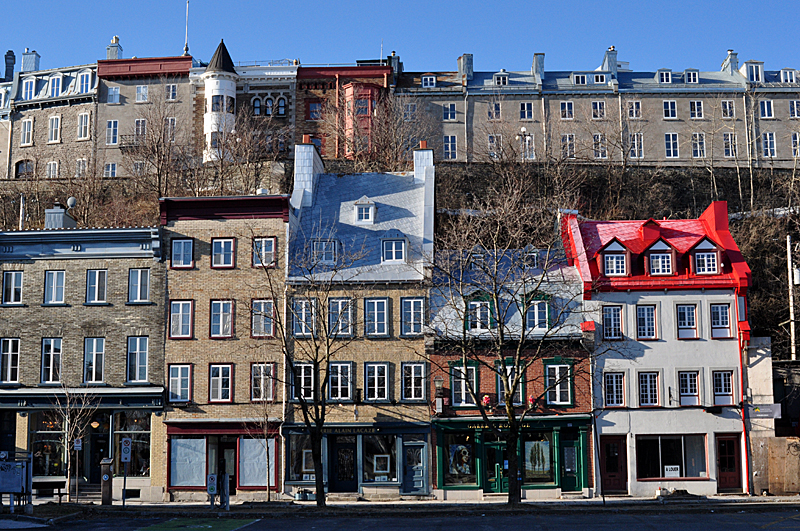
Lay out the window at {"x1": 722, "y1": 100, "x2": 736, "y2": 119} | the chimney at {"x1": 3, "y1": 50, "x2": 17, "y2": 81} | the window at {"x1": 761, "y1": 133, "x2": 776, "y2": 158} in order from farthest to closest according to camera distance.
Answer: the chimney at {"x1": 3, "y1": 50, "x2": 17, "y2": 81}
the window at {"x1": 722, "y1": 100, "x2": 736, "y2": 119}
the window at {"x1": 761, "y1": 133, "x2": 776, "y2": 158}

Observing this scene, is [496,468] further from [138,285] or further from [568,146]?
[568,146]

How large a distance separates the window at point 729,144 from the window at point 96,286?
54.1 meters

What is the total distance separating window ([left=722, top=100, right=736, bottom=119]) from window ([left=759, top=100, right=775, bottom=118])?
8.14ft

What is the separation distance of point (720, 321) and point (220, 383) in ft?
77.1

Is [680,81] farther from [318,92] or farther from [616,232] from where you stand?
[616,232]

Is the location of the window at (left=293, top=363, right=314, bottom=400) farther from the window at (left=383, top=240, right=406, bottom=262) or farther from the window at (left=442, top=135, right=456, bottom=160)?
the window at (left=442, top=135, right=456, bottom=160)

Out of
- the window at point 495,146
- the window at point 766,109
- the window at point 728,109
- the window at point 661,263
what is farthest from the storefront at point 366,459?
the window at point 766,109

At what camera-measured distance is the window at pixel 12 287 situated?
42656 millimetres

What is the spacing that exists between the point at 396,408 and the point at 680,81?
51.7m

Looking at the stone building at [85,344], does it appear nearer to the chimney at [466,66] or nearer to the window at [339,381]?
the window at [339,381]

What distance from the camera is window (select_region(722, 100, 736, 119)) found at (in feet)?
250

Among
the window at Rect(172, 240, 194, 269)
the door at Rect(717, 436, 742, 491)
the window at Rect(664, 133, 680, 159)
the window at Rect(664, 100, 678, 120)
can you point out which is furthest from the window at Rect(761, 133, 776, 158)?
the window at Rect(172, 240, 194, 269)

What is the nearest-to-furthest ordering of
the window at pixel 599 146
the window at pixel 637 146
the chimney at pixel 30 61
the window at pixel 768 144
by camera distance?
the window at pixel 599 146 < the window at pixel 637 146 < the window at pixel 768 144 < the chimney at pixel 30 61

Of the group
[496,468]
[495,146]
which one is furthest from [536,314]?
[495,146]
